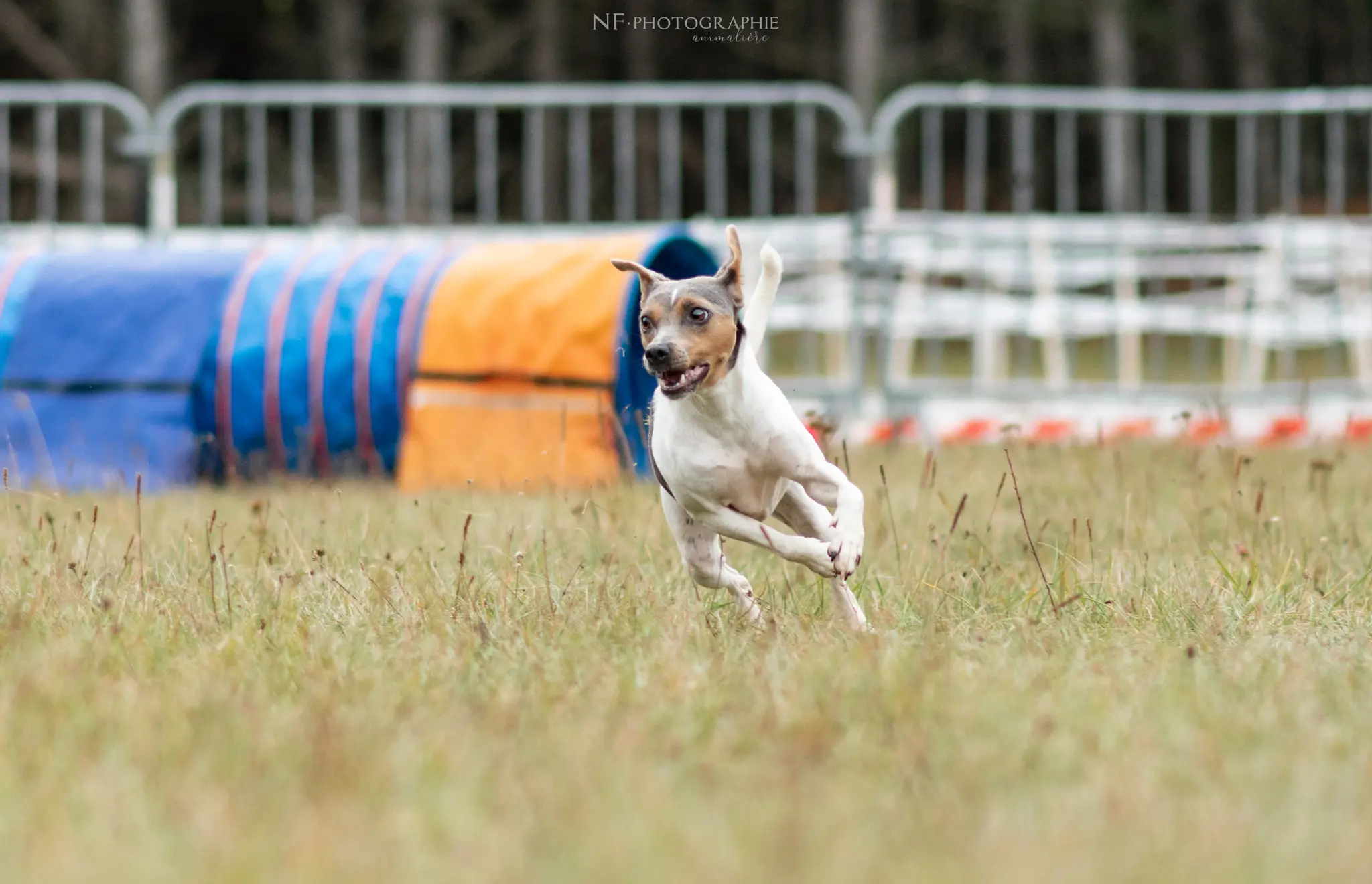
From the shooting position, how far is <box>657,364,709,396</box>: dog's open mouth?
3.46 m

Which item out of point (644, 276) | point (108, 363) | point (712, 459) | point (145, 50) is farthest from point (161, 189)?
point (145, 50)

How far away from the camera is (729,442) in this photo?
11.9 feet

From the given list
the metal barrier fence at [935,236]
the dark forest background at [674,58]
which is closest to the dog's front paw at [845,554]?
the metal barrier fence at [935,236]

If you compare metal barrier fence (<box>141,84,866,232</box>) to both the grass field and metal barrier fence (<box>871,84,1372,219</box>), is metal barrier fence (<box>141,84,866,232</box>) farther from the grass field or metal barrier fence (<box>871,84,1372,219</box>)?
the grass field

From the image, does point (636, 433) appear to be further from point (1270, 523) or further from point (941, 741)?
point (941, 741)

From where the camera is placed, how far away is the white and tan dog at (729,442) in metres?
3.54

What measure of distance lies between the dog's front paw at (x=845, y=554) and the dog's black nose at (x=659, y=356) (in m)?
0.54

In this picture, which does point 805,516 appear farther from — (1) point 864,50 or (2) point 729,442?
(1) point 864,50

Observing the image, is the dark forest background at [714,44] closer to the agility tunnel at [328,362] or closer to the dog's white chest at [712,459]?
the agility tunnel at [328,362]

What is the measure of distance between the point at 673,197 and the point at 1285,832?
8070 mm

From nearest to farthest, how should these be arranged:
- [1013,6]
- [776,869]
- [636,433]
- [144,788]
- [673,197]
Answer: [776,869]
[144,788]
[636,433]
[673,197]
[1013,6]

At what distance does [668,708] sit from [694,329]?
903 millimetres

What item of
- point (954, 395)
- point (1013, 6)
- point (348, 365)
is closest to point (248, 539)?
point (348, 365)

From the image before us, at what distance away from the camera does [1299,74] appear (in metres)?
28.5
